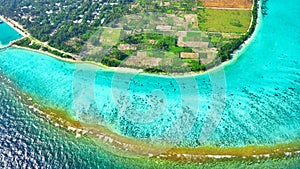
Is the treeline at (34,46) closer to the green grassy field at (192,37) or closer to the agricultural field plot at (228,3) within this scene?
the green grassy field at (192,37)

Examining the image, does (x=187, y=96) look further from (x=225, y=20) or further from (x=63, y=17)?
(x=63, y=17)

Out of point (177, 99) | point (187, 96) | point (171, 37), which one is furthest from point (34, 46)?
point (187, 96)

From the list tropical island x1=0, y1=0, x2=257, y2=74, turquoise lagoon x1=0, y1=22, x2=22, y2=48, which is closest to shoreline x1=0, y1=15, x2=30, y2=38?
tropical island x1=0, y1=0, x2=257, y2=74

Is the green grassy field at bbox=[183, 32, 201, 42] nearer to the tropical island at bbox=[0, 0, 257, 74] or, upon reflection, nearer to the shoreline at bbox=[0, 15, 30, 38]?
the tropical island at bbox=[0, 0, 257, 74]

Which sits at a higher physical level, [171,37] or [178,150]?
[171,37]

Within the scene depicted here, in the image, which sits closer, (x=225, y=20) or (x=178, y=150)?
(x=178, y=150)

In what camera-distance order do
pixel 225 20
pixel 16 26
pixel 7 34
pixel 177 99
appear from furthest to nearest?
1. pixel 16 26
2. pixel 225 20
3. pixel 7 34
4. pixel 177 99
